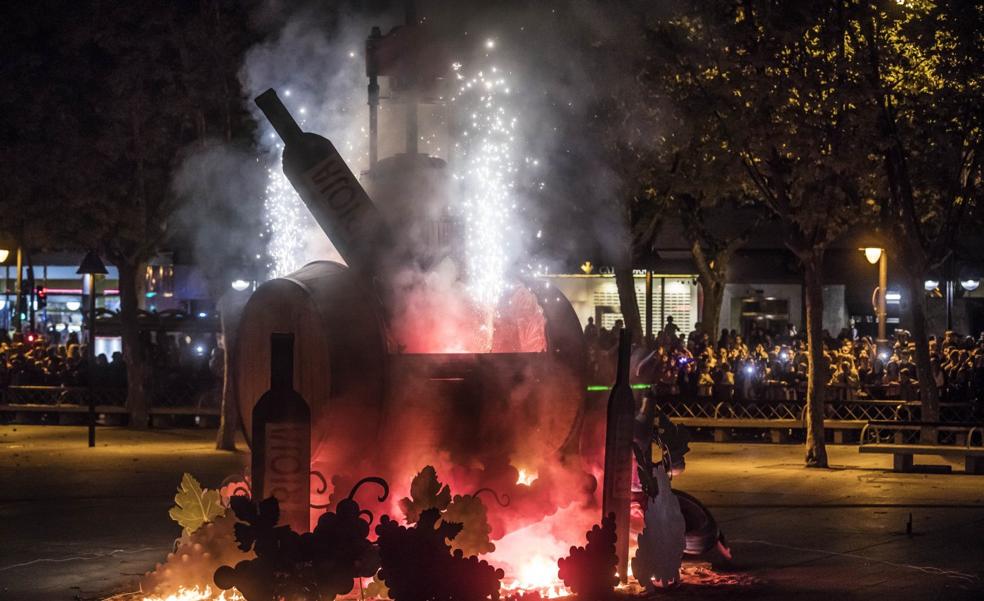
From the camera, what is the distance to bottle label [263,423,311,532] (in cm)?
814

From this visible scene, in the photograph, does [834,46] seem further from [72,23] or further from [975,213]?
[72,23]

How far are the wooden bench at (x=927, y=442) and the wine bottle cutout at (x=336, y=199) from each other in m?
10.8

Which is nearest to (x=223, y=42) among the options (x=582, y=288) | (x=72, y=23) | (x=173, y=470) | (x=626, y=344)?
(x=72, y=23)

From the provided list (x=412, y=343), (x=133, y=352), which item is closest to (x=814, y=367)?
(x=412, y=343)

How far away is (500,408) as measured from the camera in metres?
10.1

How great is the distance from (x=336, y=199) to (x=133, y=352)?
18.0 metres

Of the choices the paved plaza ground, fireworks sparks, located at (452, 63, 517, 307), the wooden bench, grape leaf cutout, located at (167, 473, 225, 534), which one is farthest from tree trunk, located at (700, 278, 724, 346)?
grape leaf cutout, located at (167, 473, 225, 534)

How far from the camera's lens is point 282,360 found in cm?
809

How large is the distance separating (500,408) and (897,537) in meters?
4.56

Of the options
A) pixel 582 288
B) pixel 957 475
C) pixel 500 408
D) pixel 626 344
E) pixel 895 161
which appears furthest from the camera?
pixel 582 288

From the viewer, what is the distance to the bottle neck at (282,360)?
8031 mm

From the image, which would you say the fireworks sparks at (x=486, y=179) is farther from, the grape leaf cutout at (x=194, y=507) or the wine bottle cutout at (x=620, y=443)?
the grape leaf cutout at (x=194, y=507)

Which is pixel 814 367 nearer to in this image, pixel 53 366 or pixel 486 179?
pixel 486 179

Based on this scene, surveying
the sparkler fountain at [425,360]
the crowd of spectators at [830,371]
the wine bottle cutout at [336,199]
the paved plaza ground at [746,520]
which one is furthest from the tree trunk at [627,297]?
the wine bottle cutout at [336,199]
